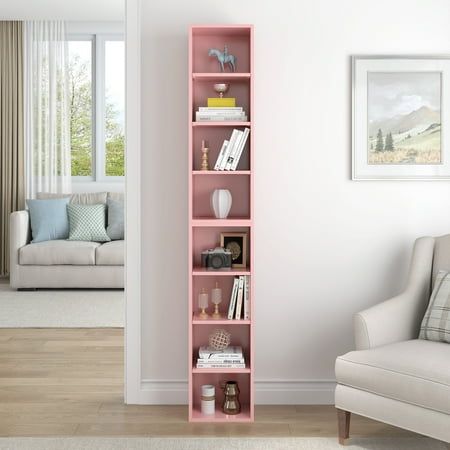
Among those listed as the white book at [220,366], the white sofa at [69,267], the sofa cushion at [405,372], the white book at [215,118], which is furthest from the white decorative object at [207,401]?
the white sofa at [69,267]

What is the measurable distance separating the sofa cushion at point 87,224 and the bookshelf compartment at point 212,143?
3937mm

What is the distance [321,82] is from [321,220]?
2.28 ft

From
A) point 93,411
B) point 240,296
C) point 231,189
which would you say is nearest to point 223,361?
point 240,296

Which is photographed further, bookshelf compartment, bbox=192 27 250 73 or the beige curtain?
the beige curtain

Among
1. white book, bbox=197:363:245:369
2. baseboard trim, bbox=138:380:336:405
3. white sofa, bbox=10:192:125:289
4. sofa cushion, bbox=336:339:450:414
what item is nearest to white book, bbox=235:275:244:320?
white book, bbox=197:363:245:369

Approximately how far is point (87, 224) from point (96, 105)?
62.3 inches

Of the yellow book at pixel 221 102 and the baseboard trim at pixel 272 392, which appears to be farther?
the baseboard trim at pixel 272 392

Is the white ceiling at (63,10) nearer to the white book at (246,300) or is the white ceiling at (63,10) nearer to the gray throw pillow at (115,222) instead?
the gray throw pillow at (115,222)

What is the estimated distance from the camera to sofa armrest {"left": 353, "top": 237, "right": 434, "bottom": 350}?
306 cm

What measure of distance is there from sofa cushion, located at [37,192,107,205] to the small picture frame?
4293mm

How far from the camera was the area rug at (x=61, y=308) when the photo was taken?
5504mm

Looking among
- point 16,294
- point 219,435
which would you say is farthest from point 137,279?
point 16,294

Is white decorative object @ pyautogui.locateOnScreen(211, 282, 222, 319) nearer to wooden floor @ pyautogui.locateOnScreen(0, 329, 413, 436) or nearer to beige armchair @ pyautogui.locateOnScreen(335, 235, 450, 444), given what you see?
wooden floor @ pyautogui.locateOnScreen(0, 329, 413, 436)

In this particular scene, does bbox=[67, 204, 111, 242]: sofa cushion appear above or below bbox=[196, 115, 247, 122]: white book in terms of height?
below
